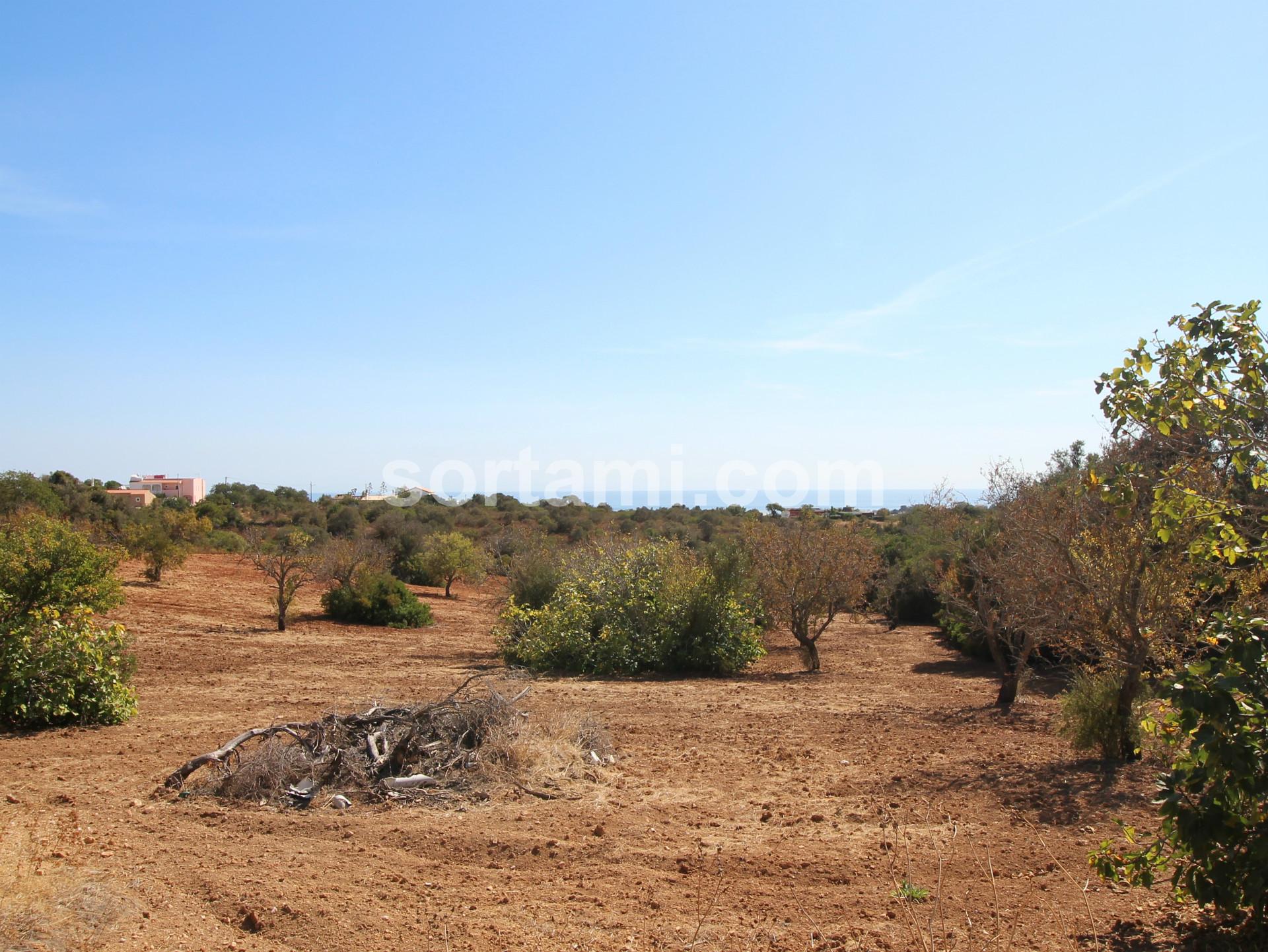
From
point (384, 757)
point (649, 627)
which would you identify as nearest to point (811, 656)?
point (649, 627)

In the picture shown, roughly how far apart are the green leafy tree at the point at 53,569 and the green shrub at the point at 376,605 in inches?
486

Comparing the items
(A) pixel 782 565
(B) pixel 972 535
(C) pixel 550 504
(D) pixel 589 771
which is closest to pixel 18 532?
(D) pixel 589 771

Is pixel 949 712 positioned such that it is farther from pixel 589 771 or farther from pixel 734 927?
pixel 734 927

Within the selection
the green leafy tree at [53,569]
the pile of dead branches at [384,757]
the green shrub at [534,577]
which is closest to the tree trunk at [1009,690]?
the pile of dead branches at [384,757]

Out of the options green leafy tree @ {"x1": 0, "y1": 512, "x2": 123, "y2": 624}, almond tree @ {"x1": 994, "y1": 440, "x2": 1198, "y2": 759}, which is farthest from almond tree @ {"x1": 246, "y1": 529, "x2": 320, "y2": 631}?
almond tree @ {"x1": 994, "y1": 440, "x2": 1198, "y2": 759}

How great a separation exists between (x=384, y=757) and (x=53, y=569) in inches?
274

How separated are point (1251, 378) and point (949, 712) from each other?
8223 mm

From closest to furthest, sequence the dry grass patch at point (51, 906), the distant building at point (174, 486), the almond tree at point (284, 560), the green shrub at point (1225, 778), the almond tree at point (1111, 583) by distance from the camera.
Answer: the green shrub at point (1225, 778)
the dry grass patch at point (51, 906)
the almond tree at point (1111, 583)
the almond tree at point (284, 560)
the distant building at point (174, 486)

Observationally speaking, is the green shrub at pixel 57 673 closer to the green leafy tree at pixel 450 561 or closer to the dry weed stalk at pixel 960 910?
the dry weed stalk at pixel 960 910

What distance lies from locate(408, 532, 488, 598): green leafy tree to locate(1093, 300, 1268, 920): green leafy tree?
29979mm

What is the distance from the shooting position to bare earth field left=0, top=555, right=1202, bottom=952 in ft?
14.6

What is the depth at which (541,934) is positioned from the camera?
4465mm

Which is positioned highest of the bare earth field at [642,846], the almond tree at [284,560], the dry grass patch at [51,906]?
the almond tree at [284,560]

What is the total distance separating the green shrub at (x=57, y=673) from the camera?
9.21m
